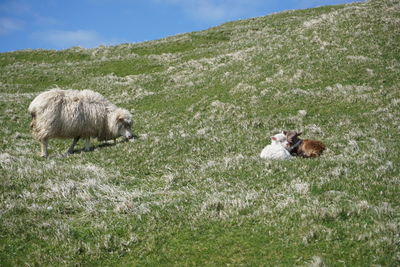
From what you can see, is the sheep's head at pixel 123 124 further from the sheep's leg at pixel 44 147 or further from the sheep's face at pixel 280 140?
the sheep's face at pixel 280 140

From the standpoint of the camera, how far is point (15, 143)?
1864cm

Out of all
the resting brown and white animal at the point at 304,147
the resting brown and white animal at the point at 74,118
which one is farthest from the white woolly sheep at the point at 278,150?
the resting brown and white animal at the point at 74,118

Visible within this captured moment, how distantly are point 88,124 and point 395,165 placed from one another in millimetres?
13254

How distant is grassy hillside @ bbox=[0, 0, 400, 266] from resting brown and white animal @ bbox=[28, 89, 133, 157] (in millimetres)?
1245

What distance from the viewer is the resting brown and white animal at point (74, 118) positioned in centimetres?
1600

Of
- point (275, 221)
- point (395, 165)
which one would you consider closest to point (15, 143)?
point (275, 221)

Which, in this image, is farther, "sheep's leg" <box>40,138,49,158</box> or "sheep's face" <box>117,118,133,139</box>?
"sheep's face" <box>117,118,133,139</box>

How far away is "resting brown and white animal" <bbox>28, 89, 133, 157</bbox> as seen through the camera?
1600 cm

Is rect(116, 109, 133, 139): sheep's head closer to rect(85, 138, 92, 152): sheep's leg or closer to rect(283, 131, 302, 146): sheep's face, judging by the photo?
rect(85, 138, 92, 152): sheep's leg

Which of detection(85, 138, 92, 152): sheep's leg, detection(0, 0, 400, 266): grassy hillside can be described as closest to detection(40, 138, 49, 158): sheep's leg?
detection(0, 0, 400, 266): grassy hillside

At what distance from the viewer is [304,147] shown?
12.2 metres

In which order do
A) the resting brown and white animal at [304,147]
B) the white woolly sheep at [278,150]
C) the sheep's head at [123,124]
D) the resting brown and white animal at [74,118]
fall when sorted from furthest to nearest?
the sheep's head at [123,124]
the resting brown and white animal at [74,118]
the resting brown and white animal at [304,147]
the white woolly sheep at [278,150]

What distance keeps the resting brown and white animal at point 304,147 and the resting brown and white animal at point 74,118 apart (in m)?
8.67

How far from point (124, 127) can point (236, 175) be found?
29.7 ft
